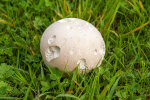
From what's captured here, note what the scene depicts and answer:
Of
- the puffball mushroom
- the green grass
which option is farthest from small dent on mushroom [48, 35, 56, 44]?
the green grass

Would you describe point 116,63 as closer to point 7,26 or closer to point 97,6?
point 97,6

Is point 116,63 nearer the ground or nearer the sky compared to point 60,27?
nearer the ground

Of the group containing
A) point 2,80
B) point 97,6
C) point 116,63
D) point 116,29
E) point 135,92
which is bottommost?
point 135,92

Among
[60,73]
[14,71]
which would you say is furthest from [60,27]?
[14,71]

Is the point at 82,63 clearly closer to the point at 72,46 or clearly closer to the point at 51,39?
the point at 72,46

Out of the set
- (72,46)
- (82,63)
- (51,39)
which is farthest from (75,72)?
(51,39)

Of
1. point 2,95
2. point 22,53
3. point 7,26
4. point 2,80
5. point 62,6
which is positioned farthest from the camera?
point 62,6
